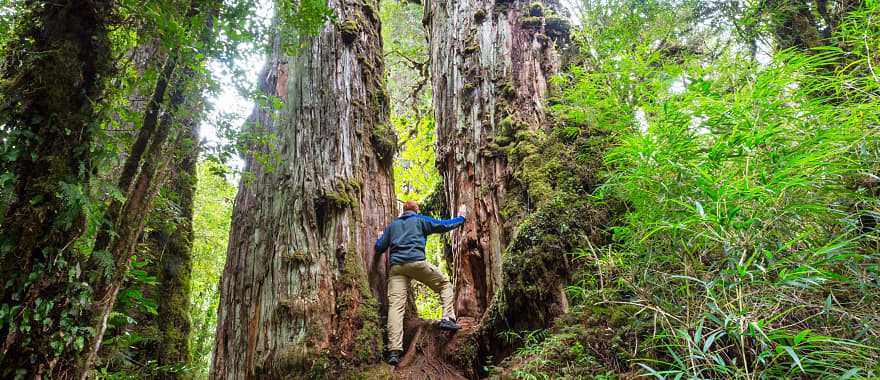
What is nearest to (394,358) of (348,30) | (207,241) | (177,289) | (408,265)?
(408,265)

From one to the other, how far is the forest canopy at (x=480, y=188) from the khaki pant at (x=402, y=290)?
24 centimetres

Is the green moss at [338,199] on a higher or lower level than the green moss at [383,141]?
lower

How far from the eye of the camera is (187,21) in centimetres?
299

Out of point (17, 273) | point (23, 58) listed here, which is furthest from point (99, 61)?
point (17, 273)

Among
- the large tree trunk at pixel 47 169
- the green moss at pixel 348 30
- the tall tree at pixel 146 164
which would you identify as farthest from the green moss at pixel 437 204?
the large tree trunk at pixel 47 169

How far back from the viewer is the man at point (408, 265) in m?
4.48

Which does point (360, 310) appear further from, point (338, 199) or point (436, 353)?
point (338, 199)

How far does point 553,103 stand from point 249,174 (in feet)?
11.6

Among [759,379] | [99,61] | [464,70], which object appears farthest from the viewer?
[464,70]

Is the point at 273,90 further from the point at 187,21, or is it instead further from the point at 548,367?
the point at 548,367

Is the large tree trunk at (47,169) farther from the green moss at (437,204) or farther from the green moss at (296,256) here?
the green moss at (437,204)

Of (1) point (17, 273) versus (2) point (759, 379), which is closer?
(2) point (759, 379)

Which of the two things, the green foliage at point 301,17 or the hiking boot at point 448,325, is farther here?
the hiking boot at point 448,325

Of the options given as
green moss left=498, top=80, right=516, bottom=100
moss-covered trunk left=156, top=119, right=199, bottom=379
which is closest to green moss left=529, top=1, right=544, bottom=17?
green moss left=498, top=80, right=516, bottom=100
